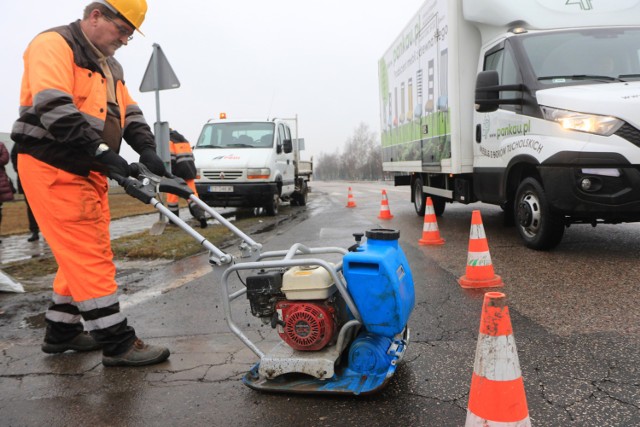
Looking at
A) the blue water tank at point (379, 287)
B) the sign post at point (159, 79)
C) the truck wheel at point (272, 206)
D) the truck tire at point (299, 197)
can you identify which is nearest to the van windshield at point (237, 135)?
the truck wheel at point (272, 206)

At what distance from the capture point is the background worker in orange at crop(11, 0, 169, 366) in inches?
110

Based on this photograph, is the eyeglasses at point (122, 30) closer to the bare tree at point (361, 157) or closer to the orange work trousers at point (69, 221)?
the orange work trousers at point (69, 221)

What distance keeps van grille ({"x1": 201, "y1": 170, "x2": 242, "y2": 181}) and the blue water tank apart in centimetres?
934

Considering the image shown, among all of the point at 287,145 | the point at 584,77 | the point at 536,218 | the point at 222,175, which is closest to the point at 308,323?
the point at 536,218

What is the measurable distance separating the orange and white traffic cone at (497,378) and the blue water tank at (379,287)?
1.92ft

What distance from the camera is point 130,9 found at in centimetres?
299

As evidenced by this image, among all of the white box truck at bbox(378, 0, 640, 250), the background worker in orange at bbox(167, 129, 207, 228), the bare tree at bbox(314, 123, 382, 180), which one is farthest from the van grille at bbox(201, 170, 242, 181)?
the bare tree at bbox(314, 123, 382, 180)

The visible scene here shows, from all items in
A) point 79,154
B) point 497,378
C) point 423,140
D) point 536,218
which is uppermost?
point 423,140

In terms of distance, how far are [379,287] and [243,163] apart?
963 centimetres

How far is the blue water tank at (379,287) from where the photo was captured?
244cm

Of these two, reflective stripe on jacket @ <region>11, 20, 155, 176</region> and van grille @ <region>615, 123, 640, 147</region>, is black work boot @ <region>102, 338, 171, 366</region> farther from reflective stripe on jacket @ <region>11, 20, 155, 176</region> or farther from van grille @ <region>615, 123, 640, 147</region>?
van grille @ <region>615, 123, 640, 147</region>

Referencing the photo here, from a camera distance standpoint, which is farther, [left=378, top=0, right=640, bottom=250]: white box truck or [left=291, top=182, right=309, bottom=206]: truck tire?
[left=291, top=182, right=309, bottom=206]: truck tire

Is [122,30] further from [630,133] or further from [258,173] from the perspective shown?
[258,173]

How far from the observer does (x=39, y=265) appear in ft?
21.3
